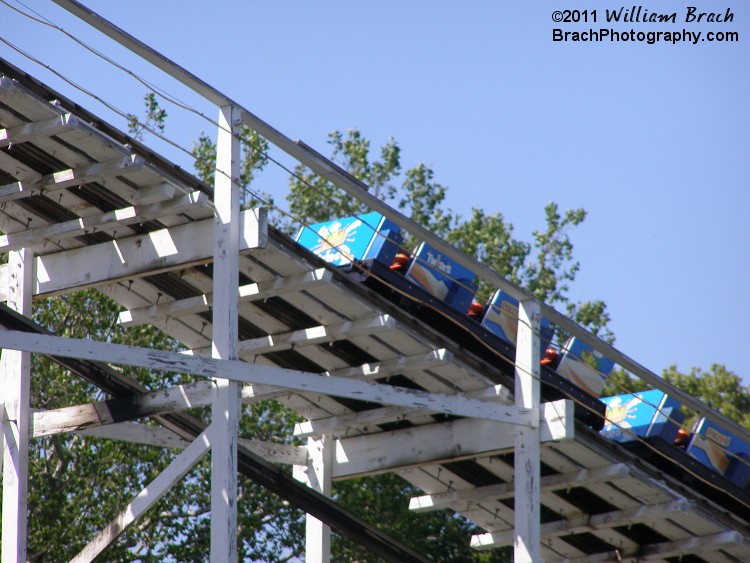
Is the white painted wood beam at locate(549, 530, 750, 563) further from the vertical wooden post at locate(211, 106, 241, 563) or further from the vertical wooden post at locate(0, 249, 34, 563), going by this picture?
the vertical wooden post at locate(0, 249, 34, 563)

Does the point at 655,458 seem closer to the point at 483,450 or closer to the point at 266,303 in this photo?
the point at 483,450

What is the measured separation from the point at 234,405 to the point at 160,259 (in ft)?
6.03

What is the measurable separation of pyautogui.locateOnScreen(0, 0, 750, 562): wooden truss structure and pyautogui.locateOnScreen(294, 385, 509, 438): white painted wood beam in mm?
23

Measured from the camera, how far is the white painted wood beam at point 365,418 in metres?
16.0

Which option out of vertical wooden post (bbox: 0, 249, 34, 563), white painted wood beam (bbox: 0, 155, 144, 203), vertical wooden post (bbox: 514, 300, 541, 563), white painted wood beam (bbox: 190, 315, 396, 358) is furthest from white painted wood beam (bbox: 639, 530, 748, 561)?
white painted wood beam (bbox: 0, 155, 144, 203)

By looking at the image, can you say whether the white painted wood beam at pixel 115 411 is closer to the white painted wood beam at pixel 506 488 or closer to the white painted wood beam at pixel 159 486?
the white painted wood beam at pixel 159 486

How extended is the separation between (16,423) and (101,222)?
2192 mm

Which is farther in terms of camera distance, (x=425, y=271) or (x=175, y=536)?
(x=175, y=536)

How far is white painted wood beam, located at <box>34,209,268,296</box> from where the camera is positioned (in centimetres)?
1334

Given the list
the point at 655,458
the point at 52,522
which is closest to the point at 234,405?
the point at 655,458

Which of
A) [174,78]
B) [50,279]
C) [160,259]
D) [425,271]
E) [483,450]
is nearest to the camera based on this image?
[174,78]

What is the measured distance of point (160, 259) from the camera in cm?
1404

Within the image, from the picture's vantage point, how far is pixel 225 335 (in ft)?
42.7

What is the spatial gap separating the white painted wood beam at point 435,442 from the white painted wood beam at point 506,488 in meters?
0.71
